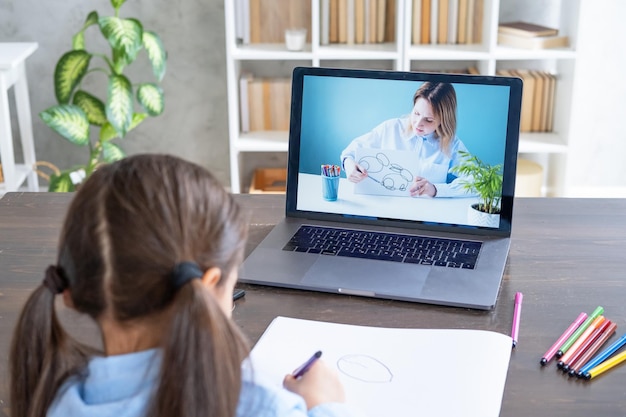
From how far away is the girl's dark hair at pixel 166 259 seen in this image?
2.51ft

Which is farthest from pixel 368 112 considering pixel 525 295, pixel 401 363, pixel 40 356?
pixel 40 356

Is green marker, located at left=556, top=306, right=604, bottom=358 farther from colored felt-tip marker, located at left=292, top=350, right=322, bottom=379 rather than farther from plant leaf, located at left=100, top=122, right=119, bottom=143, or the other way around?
plant leaf, located at left=100, top=122, right=119, bottom=143

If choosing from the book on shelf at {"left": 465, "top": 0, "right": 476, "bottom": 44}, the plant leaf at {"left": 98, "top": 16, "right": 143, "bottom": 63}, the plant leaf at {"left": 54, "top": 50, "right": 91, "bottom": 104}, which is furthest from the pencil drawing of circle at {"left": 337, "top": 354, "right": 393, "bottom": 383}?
the book on shelf at {"left": 465, "top": 0, "right": 476, "bottom": 44}

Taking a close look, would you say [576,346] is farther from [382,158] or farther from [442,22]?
[442,22]

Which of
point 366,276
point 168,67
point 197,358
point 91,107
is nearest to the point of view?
point 197,358

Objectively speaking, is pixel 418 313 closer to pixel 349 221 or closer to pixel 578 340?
pixel 578 340

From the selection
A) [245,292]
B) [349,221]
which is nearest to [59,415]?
[245,292]

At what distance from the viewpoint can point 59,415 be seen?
854 millimetres

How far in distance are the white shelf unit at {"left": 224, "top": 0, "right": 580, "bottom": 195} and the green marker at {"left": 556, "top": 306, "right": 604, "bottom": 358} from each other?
6.50 ft

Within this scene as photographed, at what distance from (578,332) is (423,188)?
43 centimetres

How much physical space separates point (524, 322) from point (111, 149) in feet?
7.19

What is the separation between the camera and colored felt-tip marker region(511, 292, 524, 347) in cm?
116

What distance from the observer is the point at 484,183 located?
1.47 m

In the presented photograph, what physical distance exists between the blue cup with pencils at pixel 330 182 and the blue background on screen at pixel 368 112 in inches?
0.5
